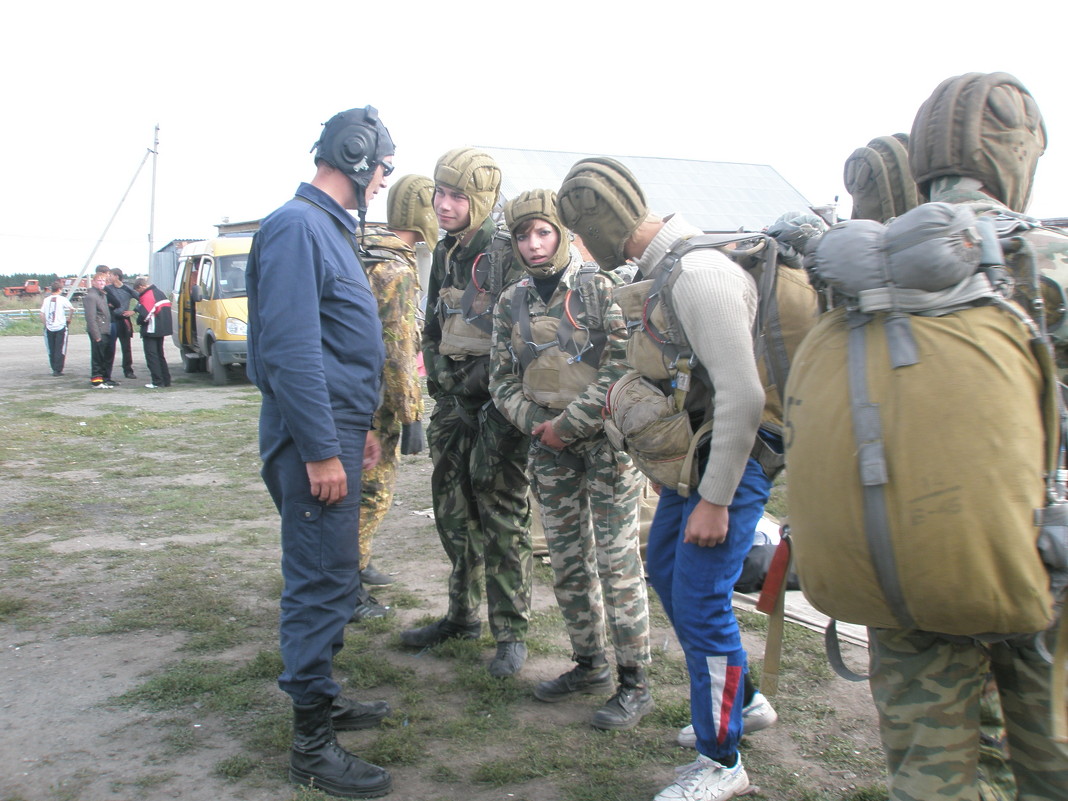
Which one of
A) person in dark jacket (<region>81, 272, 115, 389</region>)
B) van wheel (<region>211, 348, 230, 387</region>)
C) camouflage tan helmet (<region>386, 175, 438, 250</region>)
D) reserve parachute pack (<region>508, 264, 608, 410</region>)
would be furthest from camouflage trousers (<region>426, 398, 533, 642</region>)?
person in dark jacket (<region>81, 272, 115, 389</region>)

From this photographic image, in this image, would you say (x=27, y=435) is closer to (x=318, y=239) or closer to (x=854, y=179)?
(x=318, y=239)

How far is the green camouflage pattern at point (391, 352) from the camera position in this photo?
4484 mm

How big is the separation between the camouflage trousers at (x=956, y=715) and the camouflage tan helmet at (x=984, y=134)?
1.07 meters

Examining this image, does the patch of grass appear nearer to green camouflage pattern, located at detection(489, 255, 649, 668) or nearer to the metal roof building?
green camouflage pattern, located at detection(489, 255, 649, 668)

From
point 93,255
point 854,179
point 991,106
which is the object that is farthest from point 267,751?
point 93,255

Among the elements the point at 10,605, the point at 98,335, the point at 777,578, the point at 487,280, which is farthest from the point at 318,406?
the point at 98,335

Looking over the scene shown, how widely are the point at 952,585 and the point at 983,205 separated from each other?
87cm

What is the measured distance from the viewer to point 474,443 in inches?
166

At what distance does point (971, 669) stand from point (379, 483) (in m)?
3.24

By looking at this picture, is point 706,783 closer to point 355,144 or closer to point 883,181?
point 883,181

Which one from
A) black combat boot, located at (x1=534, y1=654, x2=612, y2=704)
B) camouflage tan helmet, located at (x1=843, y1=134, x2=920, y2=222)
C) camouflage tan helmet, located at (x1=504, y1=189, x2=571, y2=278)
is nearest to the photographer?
camouflage tan helmet, located at (x1=843, y1=134, x2=920, y2=222)

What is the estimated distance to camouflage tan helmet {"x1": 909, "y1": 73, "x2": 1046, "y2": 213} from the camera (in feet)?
6.84

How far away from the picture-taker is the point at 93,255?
31.9 m

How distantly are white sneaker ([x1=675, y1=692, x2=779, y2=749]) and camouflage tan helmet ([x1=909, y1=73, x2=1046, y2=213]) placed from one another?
210 cm
